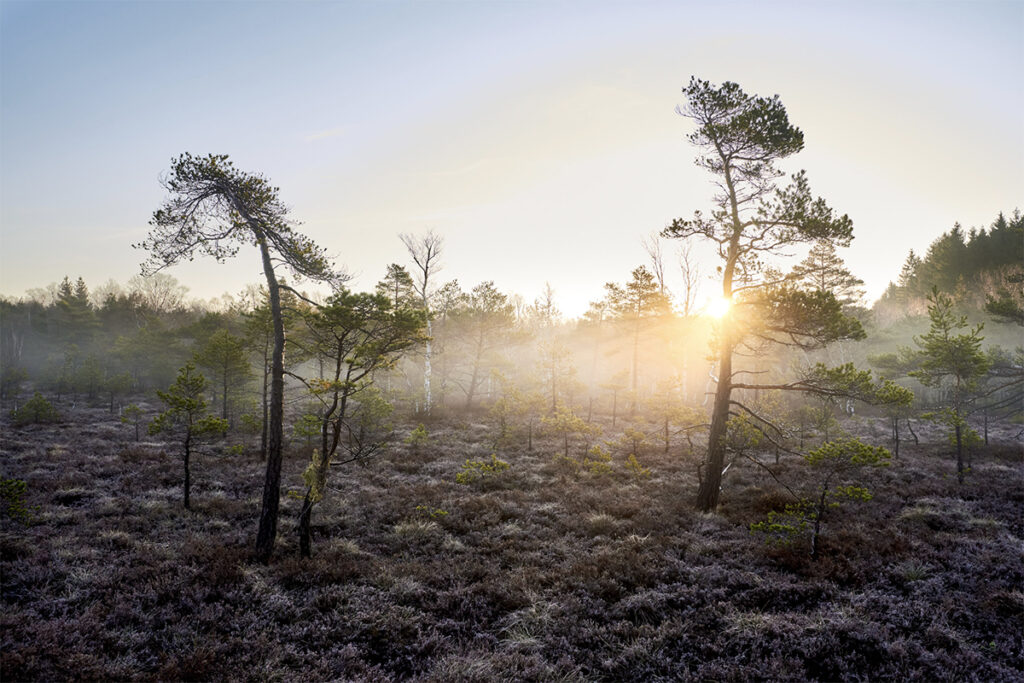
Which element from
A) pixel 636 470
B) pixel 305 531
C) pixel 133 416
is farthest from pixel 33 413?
pixel 636 470

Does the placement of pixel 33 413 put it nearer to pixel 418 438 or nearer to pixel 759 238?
pixel 418 438

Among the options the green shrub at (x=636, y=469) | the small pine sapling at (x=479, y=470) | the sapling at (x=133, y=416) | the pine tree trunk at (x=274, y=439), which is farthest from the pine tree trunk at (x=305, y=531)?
the sapling at (x=133, y=416)

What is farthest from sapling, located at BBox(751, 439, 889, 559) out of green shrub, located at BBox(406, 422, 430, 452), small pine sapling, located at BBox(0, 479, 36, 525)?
small pine sapling, located at BBox(0, 479, 36, 525)

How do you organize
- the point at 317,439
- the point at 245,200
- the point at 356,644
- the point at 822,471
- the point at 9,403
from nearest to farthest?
the point at 356,644
the point at 245,200
the point at 822,471
the point at 317,439
the point at 9,403

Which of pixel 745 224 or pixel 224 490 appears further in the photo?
pixel 224 490

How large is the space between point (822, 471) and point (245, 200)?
24.0 metres

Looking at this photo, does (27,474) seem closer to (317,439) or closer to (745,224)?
(317,439)

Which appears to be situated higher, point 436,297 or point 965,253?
point 965,253

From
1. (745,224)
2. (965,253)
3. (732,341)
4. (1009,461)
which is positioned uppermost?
(965,253)

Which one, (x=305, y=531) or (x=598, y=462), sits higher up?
(x=305, y=531)

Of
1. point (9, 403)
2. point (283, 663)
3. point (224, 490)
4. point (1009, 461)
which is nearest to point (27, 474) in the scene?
point (224, 490)

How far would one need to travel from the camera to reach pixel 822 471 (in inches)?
679

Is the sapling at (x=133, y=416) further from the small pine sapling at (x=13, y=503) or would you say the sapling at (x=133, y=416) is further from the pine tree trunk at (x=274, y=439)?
the pine tree trunk at (x=274, y=439)

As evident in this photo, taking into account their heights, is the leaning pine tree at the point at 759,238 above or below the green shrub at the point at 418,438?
above
